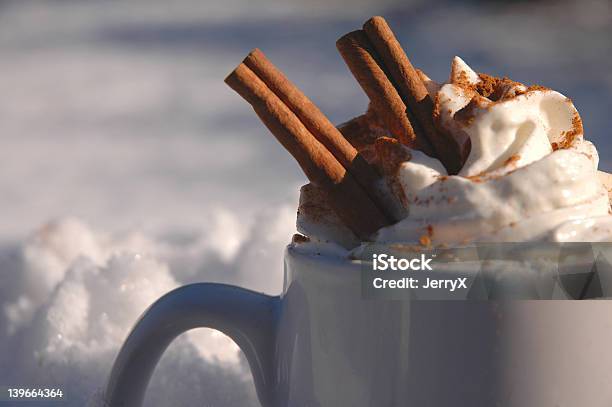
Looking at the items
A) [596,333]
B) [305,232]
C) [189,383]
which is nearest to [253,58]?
[305,232]

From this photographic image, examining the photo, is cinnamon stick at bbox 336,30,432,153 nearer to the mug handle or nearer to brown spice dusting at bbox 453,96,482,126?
brown spice dusting at bbox 453,96,482,126

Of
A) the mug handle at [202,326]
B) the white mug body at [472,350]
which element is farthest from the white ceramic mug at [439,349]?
the mug handle at [202,326]

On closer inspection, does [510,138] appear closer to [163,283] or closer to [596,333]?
[596,333]

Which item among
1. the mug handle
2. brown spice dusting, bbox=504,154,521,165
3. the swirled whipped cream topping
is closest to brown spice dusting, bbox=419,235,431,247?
the swirled whipped cream topping

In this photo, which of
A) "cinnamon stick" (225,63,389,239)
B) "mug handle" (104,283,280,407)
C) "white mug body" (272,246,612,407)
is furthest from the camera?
"mug handle" (104,283,280,407)

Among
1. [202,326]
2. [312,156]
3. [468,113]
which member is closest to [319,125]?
[312,156]

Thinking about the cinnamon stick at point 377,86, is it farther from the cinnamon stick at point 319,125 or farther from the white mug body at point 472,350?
the white mug body at point 472,350
